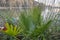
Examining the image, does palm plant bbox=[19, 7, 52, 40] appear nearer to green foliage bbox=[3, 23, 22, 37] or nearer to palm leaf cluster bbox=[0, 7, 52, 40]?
palm leaf cluster bbox=[0, 7, 52, 40]

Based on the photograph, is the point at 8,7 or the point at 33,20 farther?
the point at 8,7

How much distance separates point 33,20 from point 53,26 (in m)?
0.58

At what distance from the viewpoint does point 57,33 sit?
302 cm

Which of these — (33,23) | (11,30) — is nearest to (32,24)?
(33,23)

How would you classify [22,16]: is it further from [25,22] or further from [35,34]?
[35,34]

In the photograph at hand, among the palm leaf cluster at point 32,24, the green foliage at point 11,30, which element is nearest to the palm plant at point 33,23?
the palm leaf cluster at point 32,24

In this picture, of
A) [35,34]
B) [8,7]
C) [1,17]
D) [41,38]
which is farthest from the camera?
[8,7]

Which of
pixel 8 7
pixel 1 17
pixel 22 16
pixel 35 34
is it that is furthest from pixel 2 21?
pixel 35 34

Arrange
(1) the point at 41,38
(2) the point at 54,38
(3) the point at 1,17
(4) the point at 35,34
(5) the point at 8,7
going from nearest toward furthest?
(4) the point at 35,34 → (1) the point at 41,38 → (2) the point at 54,38 → (3) the point at 1,17 → (5) the point at 8,7

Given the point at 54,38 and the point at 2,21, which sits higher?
the point at 2,21

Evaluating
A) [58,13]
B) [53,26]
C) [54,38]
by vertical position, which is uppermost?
[58,13]

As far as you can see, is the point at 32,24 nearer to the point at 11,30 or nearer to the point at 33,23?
the point at 33,23

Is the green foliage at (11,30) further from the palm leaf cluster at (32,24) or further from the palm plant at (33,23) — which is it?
the palm plant at (33,23)

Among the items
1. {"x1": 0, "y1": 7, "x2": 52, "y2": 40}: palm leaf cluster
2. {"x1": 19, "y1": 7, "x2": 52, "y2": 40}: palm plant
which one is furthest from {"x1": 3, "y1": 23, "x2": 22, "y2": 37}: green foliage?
{"x1": 19, "y1": 7, "x2": 52, "y2": 40}: palm plant
